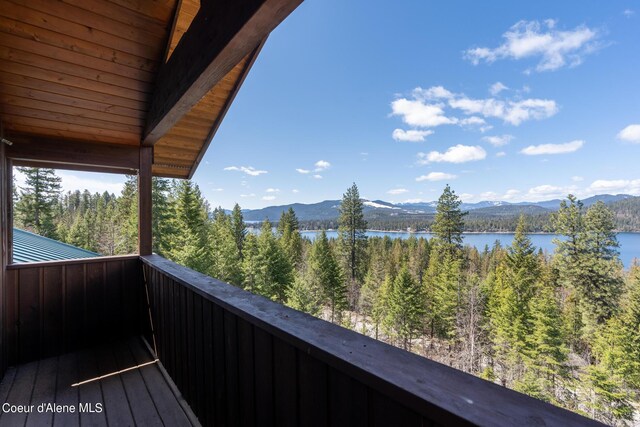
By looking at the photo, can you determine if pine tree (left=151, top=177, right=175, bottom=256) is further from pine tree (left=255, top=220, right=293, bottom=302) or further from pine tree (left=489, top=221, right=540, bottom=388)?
pine tree (left=489, top=221, right=540, bottom=388)

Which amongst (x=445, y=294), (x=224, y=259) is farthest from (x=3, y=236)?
(x=445, y=294)

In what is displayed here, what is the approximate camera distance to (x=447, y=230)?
2350 centimetres

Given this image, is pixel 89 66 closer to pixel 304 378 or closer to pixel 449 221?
pixel 304 378

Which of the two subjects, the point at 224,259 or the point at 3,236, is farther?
the point at 224,259

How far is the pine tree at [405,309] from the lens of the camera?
2091 centimetres

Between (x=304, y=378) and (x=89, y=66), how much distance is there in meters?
2.91

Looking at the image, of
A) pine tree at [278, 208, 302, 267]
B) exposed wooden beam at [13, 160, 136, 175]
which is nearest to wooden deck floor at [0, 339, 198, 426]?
exposed wooden beam at [13, 160, 136, 175]

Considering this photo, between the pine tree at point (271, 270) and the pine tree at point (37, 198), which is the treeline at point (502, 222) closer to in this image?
the pine tree at point (271, 270)

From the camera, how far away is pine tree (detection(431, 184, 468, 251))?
23.4 metres

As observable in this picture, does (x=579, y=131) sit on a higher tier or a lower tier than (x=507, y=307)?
higher

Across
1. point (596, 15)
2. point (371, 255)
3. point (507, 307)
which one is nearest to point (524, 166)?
point (596, 15)

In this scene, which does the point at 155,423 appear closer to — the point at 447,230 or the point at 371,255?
the point at 447,230

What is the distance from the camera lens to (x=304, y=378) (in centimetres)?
90

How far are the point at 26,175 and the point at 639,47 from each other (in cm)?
3477
